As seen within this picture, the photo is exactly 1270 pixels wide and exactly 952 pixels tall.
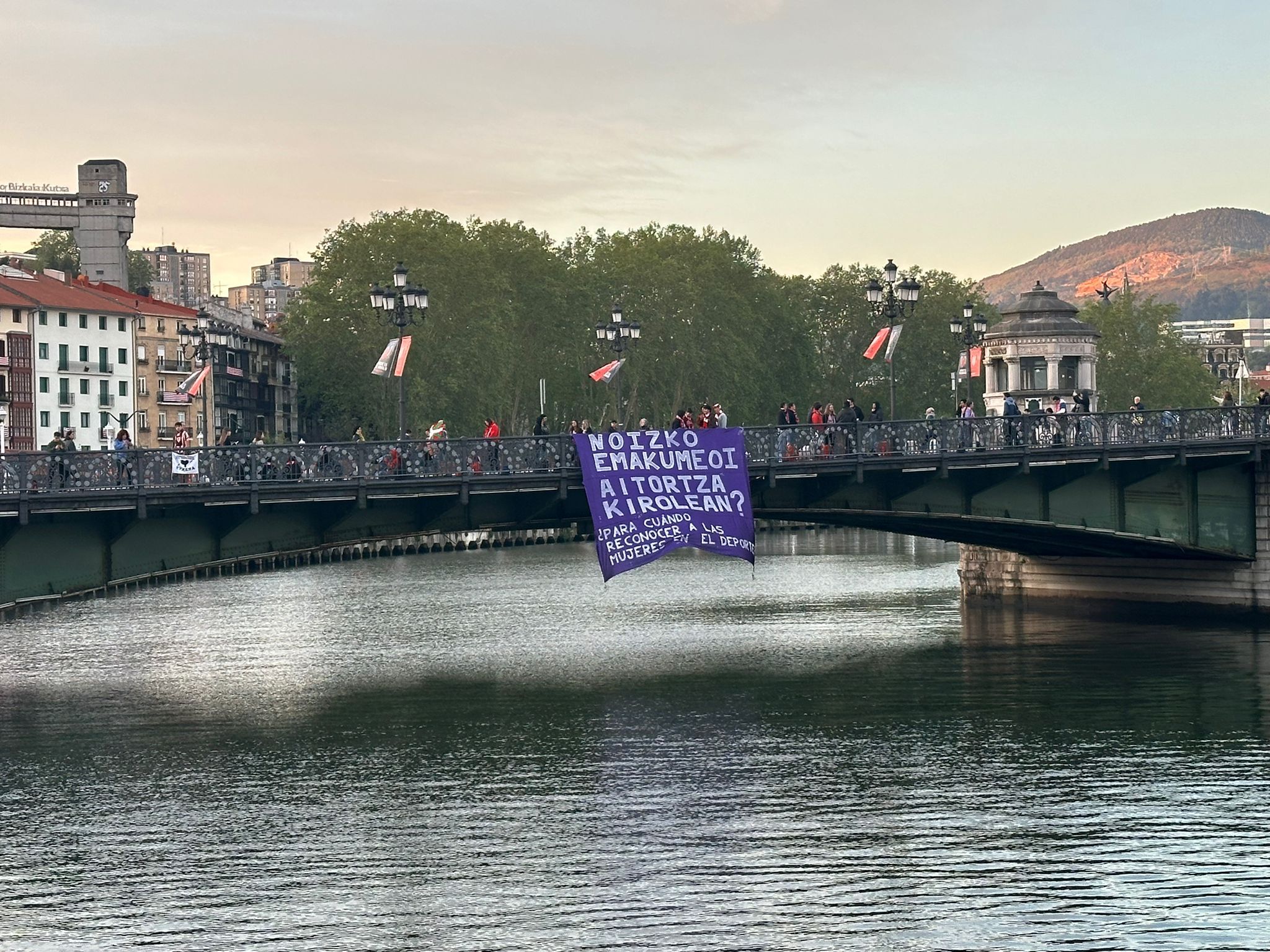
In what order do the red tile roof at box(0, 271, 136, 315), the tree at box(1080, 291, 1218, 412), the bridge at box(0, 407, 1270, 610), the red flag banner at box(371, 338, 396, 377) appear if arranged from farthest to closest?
the tree at box(1080, 291, 1218, 412) → the red tile roof at box(0, 271, 136, 315) → the red flag banner at box(371, 338, 396, 377) → the bridge at box(0, 407, 1270, 610)

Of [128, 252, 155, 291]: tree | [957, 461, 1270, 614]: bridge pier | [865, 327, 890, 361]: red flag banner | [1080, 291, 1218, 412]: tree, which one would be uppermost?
[128, 252, 155, 291]: tree

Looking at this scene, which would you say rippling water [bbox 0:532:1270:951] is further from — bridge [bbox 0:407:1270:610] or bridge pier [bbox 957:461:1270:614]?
bridge [bbox 0:407:1270:610]

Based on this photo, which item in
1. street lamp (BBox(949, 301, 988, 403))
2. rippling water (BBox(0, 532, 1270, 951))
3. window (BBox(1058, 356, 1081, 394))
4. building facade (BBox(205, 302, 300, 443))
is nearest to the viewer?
rippling water (BBox(0, 532, 1270, 951))

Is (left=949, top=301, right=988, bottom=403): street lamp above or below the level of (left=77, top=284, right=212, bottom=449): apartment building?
below

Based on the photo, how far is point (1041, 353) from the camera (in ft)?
259

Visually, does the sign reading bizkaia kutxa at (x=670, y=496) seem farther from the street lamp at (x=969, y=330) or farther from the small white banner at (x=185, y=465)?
the street lamp at (x=969, y=330)

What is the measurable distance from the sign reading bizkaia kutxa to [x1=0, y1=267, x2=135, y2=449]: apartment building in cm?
9575

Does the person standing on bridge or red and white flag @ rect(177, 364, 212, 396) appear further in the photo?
red and white flag @ rect(177, 364, 212, 396)

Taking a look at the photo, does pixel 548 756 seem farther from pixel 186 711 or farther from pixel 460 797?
pixel 186 711

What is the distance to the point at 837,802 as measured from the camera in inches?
1315

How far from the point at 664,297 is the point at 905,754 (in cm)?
9712

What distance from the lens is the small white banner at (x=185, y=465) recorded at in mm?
42094

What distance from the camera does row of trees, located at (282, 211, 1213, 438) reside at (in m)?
117

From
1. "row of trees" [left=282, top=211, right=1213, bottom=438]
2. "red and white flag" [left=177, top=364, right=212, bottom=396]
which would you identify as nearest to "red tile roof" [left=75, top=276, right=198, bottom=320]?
"row of trees" [left=282, top=211, right=1213, bottom=438]
